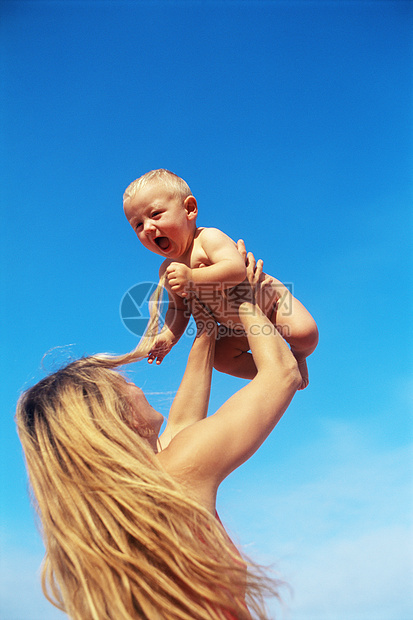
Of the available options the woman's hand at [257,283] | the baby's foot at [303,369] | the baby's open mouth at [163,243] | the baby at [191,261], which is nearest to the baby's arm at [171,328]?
the baby at [191,261]

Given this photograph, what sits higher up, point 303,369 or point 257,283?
point 257,283

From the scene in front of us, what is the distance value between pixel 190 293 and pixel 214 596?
188 cm

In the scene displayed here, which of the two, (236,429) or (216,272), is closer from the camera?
(236,429)

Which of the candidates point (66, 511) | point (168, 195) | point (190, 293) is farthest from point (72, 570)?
point (168, 195)

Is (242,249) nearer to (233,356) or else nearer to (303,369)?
(233,356)

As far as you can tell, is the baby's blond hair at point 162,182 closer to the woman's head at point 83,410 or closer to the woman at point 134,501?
the woman's head at point 83,410

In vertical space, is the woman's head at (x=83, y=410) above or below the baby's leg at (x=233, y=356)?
below

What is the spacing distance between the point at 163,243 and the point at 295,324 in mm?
1139

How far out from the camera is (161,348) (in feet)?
11.5

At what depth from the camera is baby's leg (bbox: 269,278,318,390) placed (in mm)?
3447

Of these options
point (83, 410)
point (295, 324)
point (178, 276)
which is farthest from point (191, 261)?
point (83, 410)

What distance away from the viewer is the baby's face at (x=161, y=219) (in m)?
3.60

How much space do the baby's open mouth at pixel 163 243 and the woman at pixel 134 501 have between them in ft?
5.12

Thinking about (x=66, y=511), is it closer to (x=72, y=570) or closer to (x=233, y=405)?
(x=72, y=570)
